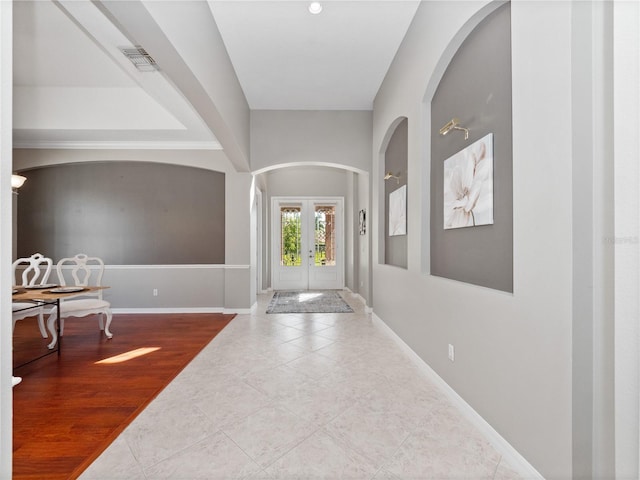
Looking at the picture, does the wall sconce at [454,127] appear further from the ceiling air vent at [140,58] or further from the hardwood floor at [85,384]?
the hardwood floor at [85,384]

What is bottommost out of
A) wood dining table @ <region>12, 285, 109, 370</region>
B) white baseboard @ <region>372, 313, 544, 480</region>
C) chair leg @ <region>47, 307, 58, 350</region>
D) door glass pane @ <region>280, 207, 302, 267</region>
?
white baseboard @ <region>372, 313, 544, 480</region>

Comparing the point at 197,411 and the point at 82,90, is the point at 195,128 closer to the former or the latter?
the point at 82,90

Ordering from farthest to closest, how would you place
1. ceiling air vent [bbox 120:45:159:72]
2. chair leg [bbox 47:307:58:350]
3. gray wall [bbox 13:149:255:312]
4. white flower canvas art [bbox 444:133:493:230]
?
gray wall [bbox 13:149:255:312] < chair leg [bbox 47:307:58:350] < ceiling air vent [bbox 120:45:159:72] < white flower canvas art [bbox 444:133:493:230]

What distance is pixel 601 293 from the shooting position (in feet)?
4.03

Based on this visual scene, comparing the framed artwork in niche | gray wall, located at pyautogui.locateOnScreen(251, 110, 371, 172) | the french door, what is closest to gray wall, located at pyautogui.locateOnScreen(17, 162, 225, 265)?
gray wall, located at pyautogui.locateOnScreen(251, 110, 371, 172)

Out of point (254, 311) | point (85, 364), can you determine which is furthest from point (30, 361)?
point (254, 311)

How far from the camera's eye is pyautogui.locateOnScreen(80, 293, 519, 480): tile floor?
1.62 metres

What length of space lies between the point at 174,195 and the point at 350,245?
12.9ft

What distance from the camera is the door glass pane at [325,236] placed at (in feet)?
26.1

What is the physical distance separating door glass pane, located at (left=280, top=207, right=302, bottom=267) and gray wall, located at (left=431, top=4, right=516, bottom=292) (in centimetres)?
543

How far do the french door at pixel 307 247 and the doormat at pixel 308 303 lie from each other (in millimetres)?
551

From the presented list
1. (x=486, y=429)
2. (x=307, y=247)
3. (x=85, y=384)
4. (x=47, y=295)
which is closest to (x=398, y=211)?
(x=486, y=429)

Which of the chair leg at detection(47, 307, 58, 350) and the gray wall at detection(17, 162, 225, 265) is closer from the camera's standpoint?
the chair leg at detection(47, 307, 58, 350)

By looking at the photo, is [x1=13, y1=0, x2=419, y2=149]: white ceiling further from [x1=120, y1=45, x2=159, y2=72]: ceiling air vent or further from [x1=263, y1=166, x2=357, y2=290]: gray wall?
[x1=263, y1=166, x2=357, y2=290]: gray wall
